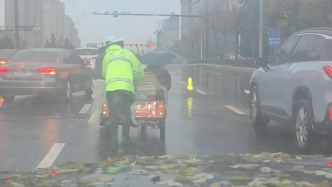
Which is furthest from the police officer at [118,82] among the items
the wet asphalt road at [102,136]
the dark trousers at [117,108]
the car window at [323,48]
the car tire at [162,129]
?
the car window at [323,48]

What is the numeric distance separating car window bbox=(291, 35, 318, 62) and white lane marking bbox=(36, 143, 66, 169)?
369 centimetres

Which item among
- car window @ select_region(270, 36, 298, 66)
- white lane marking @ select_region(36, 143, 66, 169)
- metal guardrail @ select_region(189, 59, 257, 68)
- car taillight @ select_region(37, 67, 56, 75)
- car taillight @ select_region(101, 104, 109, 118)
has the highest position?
car window @ select_region(270, 36, 298, 66)

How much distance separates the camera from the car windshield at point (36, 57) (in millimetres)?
14258

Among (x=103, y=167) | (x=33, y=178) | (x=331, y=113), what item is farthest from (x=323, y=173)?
(x=331, y=113)

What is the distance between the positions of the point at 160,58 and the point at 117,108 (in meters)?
3.68

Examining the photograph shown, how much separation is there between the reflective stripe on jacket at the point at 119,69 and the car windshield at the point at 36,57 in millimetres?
7309

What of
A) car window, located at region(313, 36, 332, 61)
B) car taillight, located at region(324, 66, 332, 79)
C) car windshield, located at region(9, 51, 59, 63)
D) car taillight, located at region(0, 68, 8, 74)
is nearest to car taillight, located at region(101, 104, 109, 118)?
car window, located at region(313, 36, 332, 61)

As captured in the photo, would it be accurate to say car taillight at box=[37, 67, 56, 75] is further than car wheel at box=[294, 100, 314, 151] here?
Yes

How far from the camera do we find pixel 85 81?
16266mm

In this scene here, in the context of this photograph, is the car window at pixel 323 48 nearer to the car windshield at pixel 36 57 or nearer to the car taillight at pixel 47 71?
the car taillight at pixel 47 71

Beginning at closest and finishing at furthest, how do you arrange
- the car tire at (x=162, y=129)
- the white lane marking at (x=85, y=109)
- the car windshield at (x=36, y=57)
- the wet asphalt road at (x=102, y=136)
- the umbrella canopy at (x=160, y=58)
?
the wet asphalt road at (x=102, y=136)
the car tire at (x=162, y=129)
the umbrella canopy at (x=160, y=58)
the white lane marking at (x=85, y=109)
the car windshield at (x=36, y=57)

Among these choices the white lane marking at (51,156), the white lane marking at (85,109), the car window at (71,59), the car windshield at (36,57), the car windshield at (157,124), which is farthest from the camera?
the car window at (71,59)

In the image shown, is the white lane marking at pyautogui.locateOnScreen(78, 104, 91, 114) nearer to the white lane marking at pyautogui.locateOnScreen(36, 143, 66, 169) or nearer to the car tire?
the car tire

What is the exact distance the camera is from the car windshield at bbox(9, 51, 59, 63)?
14.3 m
